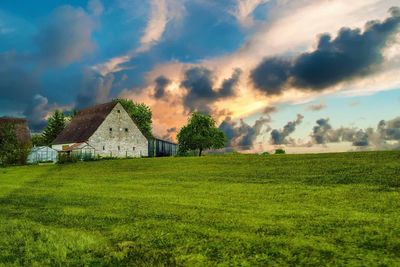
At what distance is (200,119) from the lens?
265ft

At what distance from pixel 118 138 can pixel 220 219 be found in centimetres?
6535

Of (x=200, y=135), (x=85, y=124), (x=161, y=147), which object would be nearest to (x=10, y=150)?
(x=85, y=124)

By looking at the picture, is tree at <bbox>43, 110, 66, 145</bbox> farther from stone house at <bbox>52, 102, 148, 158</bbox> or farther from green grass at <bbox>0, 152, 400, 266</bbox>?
green grass at <bbox>0, 152, 400, 266</bbox>

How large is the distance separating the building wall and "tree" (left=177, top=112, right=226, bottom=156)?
25.9ft

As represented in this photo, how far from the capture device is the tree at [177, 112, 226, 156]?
78.9 m

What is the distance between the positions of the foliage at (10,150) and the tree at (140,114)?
51855 millimetres

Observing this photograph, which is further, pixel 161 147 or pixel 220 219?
pixel 161 147

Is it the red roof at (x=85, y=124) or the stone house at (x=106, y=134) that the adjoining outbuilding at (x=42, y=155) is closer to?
the stone house at (x=106, y=134)

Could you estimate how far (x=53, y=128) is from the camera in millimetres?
114125

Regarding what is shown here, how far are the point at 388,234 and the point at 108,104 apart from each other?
72.5m

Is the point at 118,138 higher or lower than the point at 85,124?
lower

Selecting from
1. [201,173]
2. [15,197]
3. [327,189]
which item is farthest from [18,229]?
[201,173]

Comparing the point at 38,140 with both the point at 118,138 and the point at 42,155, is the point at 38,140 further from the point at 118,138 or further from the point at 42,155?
the point at 118,138

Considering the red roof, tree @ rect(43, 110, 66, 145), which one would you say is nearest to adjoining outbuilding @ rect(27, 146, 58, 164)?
the red roof
